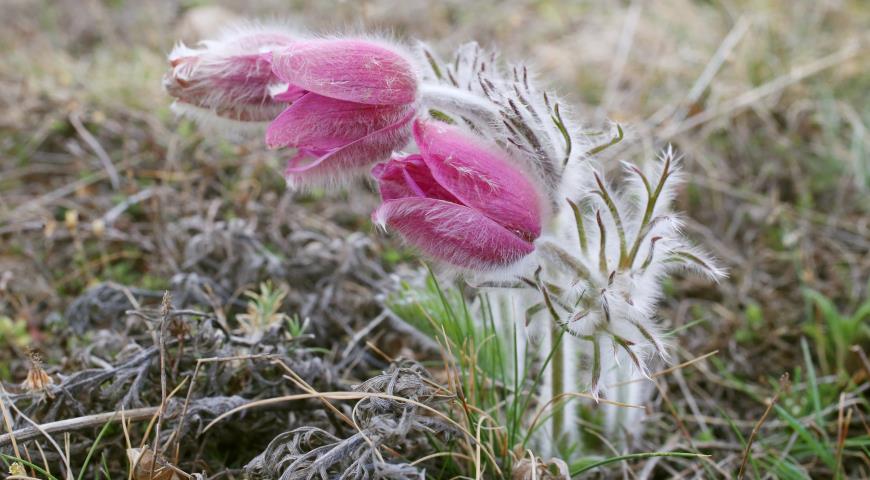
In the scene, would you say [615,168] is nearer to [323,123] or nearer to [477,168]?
[477,168]

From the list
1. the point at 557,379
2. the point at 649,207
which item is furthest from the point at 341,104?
the point at 557,379

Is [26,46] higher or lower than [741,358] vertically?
higher

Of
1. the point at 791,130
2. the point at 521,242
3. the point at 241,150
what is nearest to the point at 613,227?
the point at 521,242

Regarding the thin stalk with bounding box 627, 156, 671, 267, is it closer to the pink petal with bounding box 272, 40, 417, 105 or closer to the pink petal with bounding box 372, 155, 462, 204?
the pink petal with bounding box 372, 155, 462, 204

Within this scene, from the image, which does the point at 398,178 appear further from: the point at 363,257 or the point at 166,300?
the point at 363,257

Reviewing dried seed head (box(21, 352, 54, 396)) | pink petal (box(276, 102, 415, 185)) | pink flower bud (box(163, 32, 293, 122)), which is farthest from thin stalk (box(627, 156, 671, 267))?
dried seed head (box(21, 352, 54, 396))

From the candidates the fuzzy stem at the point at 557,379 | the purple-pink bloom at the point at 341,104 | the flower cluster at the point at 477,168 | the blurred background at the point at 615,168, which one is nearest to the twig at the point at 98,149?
the blurred background at the point at 615,168

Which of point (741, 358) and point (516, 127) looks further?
point (741, 358)
